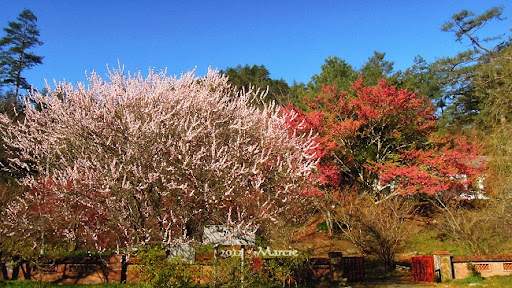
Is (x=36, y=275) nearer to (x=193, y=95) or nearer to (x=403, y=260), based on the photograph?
(x=193, y=95)

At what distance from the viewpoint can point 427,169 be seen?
1636 centimetres

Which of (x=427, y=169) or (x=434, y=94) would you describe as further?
(x=434, y=94)

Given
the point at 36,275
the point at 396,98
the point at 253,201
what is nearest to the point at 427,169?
the point at 396,98

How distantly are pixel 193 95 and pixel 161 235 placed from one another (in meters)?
3.29

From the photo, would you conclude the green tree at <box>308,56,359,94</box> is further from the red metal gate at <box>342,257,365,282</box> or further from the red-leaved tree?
the red metal gate at <box>342,257,365,282</box>

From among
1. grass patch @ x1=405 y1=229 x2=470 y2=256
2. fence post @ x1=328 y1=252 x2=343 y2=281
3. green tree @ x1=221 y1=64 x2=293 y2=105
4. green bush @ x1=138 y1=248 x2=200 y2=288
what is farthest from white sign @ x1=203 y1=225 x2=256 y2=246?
green tree @ x1=221 y1=64 x2=293 y2=105

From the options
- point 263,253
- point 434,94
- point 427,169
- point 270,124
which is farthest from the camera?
point 434,94

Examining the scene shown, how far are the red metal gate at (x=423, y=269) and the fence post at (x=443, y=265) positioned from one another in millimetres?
165

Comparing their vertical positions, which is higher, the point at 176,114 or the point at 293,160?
the point at 176,114

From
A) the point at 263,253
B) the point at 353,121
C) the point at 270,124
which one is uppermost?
the point at 353,121

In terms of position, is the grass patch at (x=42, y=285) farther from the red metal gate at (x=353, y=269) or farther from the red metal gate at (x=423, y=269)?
the red metal gate at (x=423, y=269)

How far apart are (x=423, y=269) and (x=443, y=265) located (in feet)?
2.00

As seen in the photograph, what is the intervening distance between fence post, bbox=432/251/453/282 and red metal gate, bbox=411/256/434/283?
165 millimetres

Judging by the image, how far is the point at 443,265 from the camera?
1160 centimetres
